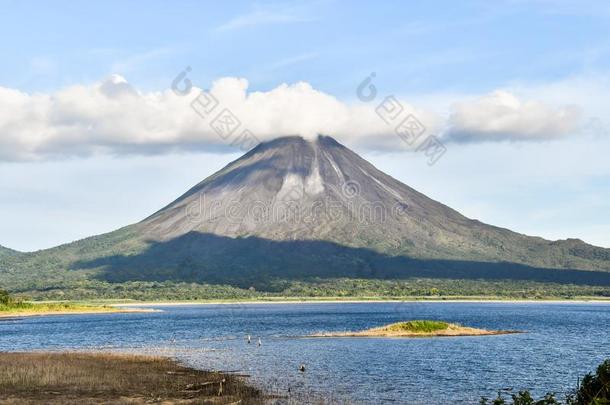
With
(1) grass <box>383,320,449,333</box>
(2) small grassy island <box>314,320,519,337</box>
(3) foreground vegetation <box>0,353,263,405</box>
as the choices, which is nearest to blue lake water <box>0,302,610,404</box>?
(3) foreground vegetation <box>0,353,263,405</box>

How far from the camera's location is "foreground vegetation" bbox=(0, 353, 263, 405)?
48250 mm

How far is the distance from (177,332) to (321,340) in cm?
3255

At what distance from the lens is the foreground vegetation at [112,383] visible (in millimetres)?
48250

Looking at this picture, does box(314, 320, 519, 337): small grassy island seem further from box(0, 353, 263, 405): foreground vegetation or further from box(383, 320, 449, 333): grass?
box(0, 353, 263, 405): foreground vegetation

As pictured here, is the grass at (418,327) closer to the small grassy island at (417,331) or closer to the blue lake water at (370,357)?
the small grassy island at (417,331)

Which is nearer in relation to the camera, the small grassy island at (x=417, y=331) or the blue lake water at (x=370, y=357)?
the blue lake water at (x=370, y=357)

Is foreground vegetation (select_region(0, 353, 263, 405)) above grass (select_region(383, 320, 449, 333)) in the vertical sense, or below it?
below

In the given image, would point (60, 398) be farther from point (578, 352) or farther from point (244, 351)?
point (578, 352)

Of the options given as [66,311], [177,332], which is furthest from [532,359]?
[66,311]

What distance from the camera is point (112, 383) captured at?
180 feet

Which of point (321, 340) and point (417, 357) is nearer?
point (417, 357)

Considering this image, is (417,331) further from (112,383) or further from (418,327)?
(112,383)

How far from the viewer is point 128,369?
6375cm

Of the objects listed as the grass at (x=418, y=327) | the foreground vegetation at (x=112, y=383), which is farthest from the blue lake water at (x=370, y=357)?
the grass at (x=418, y=327)
